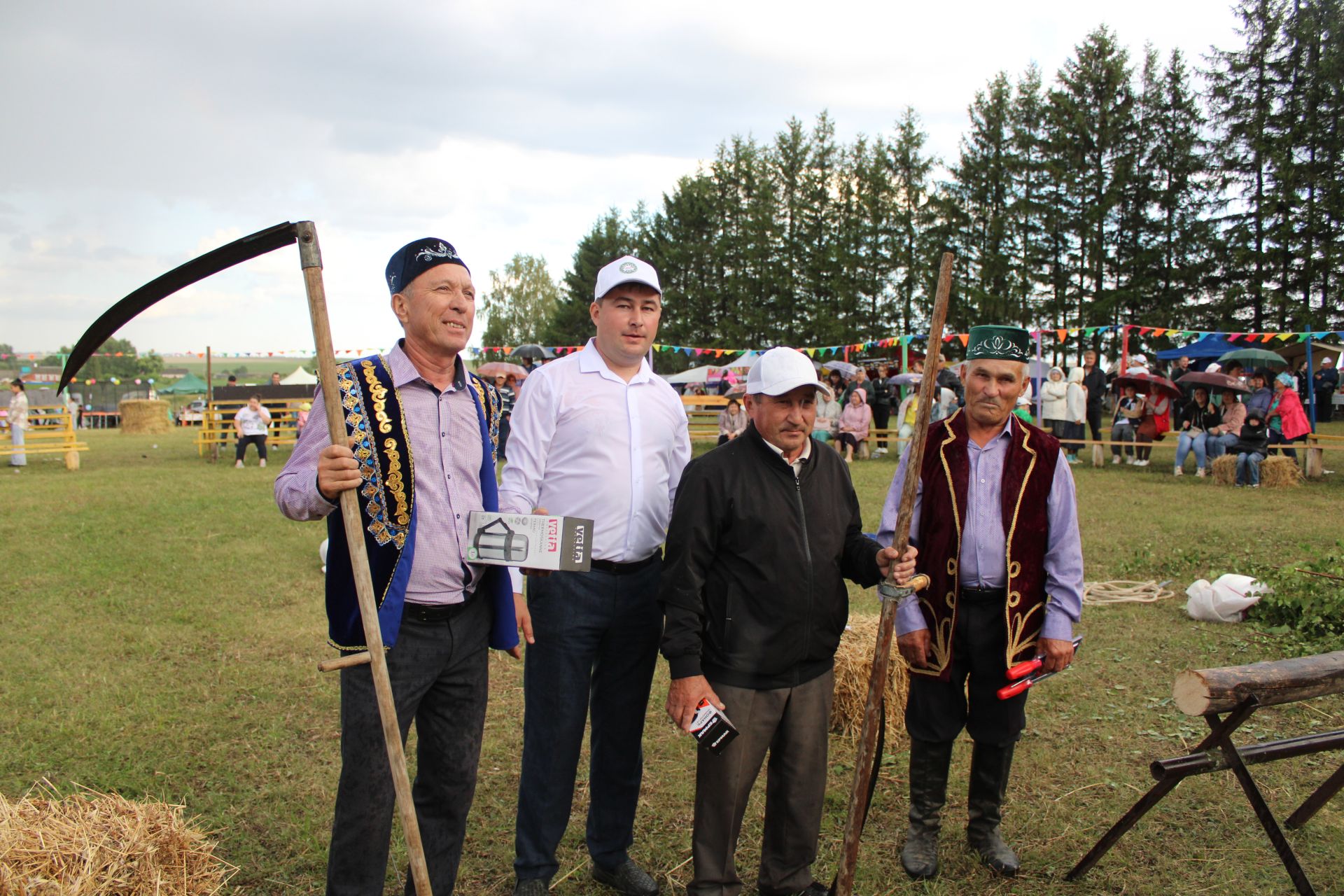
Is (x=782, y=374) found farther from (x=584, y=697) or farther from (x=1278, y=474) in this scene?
(x=1278, y=474)

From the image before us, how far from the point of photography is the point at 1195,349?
90.6 ft

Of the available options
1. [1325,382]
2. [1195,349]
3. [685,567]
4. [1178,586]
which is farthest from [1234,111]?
[685,567]

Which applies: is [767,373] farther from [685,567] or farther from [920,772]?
[920,772]

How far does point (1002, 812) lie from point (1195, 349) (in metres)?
28.2

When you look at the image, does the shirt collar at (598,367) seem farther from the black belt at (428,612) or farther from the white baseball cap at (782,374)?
the black belt at (428,612)

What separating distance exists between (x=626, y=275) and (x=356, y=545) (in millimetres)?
1400

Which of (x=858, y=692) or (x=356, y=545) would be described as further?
(x=858, y=692)

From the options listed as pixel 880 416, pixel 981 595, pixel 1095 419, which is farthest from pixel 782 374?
pixel 880 416

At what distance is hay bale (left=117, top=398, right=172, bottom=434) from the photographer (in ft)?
101

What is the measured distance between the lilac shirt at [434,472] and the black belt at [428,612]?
0.02 m

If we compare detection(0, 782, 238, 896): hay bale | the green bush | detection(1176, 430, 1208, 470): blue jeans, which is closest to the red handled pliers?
detection(0, 782, 238, 896): hay bale

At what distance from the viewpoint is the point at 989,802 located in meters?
3.60

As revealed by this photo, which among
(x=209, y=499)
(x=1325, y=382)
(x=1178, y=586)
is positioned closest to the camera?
(x=1178, y=586)

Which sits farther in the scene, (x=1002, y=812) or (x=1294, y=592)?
(x=1294, y=592)
